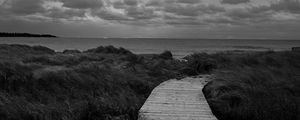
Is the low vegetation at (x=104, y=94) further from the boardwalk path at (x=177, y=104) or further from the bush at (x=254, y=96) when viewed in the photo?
the boardwalk path at (x=177, y=104)

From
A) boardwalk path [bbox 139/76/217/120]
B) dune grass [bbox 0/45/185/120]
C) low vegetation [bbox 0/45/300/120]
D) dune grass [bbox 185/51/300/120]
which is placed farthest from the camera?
dune grass [bbox 185/51/300/120]

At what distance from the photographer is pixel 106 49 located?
29.2 metres

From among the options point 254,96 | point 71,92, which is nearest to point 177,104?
point 254,96

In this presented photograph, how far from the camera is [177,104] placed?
1005cm

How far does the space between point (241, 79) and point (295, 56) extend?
12.1 meters

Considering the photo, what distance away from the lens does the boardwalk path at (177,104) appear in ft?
28.5

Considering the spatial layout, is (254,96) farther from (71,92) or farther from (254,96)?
(71,92)

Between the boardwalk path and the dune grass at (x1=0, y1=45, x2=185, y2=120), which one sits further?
the dune grass at (x1=0, y1=45, x2=185, y2=120)

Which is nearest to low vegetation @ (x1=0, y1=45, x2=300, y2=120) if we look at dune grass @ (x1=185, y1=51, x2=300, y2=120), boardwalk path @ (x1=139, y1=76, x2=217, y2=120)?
dune grass @ (x1=185, y1=51, x2=300, y2=120)

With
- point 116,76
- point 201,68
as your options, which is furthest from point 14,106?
point 201,68

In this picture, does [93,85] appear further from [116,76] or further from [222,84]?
[222,84]

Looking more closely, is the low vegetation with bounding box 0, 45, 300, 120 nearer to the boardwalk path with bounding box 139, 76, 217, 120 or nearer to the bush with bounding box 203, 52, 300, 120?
the bush with bounding box 203, 52, 300, 120

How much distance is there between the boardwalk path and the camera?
8.67 meters

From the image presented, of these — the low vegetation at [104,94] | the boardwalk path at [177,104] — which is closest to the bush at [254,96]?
the low vegetation at [104,94]
